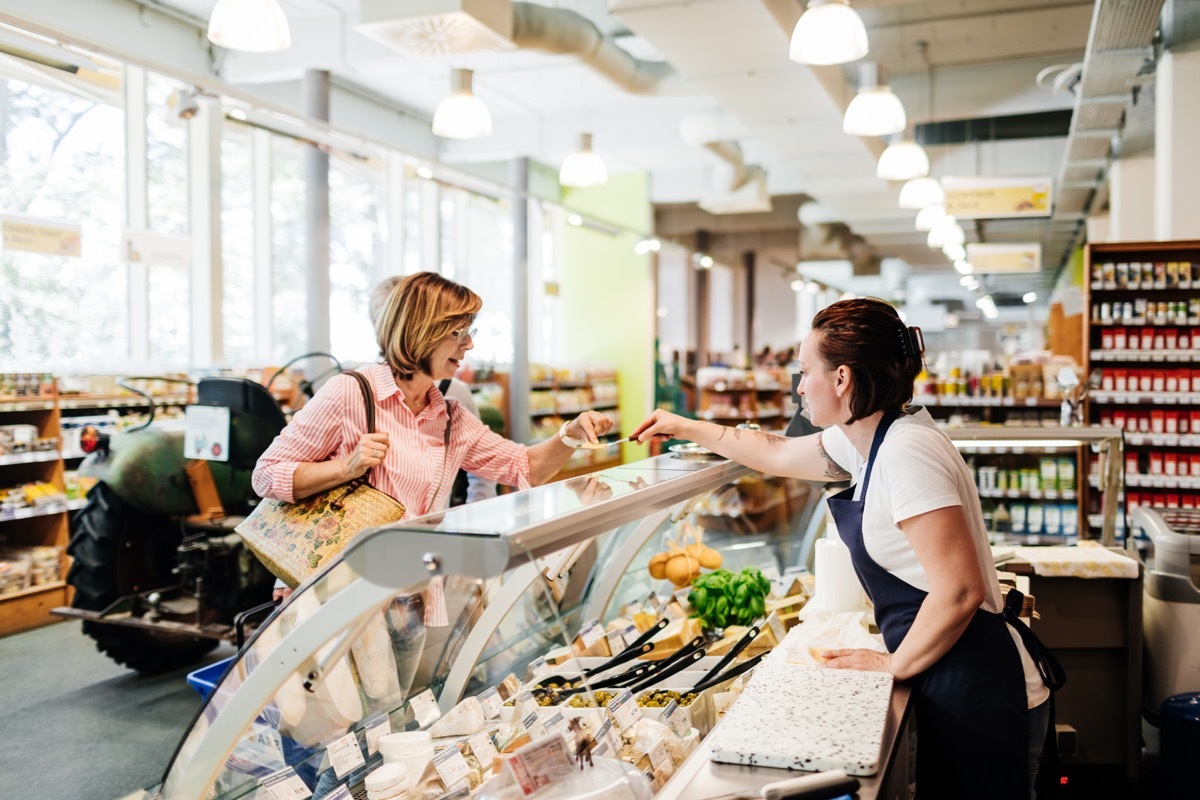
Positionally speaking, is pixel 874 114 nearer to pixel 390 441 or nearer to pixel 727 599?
pixel 727 599

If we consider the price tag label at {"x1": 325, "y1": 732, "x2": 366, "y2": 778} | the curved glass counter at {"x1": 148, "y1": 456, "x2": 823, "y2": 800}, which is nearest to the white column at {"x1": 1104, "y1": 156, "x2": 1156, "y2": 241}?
the curved glass counter at {"x1": 148, "y1": 456, "x2": 823, "y2": 800}

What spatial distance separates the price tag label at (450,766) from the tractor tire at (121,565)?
3624 mm

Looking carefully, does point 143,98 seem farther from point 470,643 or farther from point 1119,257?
point 1119,257

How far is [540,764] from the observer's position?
1.65 metres

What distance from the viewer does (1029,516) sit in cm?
761

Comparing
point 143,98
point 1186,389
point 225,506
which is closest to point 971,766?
point 225,506

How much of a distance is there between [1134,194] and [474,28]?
7808mm

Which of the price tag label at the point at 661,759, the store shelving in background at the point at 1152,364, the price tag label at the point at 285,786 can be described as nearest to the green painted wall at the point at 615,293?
the store shelving in background at the point at 1152,364

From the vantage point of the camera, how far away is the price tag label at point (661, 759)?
202 cm

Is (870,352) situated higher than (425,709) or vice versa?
(870,352)

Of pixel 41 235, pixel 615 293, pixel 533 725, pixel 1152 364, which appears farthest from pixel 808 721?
pixel 615 293

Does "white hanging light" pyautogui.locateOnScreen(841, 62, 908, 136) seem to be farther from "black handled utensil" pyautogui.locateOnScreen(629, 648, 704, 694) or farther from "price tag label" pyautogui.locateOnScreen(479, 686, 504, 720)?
"price tag label" pyautogui.locateOnScreen(479, 686, 504, 720)

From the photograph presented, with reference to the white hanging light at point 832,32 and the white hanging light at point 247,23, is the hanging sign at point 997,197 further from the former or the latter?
the white hanging light at point 247,23

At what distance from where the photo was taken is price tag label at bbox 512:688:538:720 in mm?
2240
